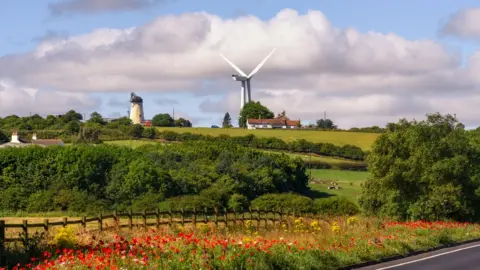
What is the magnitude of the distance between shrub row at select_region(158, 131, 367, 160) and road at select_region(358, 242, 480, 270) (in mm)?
103867

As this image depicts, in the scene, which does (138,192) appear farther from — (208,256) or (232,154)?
(208,256)

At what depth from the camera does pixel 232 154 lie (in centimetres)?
11512

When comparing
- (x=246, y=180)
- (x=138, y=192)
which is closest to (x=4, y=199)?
(x=138, y=192)

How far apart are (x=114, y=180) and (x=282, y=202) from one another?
72.8 ft

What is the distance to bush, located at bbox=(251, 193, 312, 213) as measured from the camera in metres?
92.2

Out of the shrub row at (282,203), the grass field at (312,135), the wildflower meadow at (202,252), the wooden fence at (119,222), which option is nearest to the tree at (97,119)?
the grass field at (312,135)

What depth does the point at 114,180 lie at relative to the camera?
92.1 m

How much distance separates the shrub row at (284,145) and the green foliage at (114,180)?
30.4 meters

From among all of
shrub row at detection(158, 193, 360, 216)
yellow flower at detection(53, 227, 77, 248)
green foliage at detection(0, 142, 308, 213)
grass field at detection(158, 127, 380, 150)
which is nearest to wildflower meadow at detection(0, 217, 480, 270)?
yellow flower at detection(53, 227, 77, 248)

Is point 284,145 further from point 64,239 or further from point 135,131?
point 64,239

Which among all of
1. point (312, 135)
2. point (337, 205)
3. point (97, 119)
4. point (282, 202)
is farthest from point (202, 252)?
point (97, 119)

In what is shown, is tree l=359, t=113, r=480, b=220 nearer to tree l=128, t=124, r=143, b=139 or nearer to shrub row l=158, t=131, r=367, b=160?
shrub row l=158, t=131, r=367, b=160

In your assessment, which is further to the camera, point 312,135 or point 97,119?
point 97,119

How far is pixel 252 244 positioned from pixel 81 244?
4.99 metres
